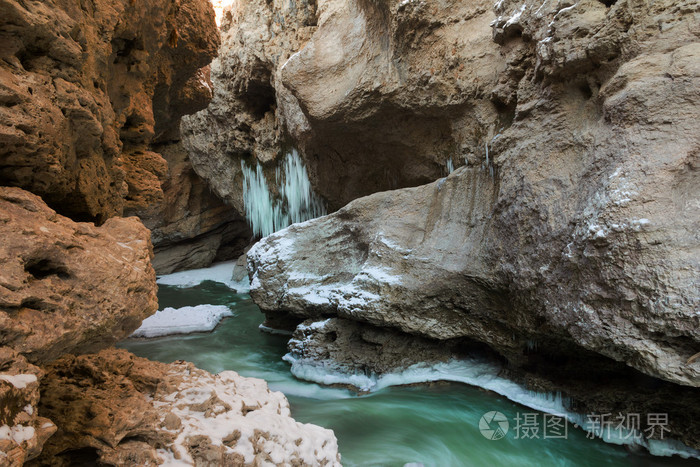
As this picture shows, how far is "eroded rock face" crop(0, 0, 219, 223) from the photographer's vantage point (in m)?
1.95

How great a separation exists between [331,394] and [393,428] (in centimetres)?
126

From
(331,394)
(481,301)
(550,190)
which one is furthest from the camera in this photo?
(331,394)

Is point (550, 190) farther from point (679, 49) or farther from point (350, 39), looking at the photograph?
point (350, 39)

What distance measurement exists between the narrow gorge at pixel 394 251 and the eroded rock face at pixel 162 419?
0.6 inches

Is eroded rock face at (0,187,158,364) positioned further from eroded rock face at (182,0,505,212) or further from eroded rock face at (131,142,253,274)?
eroded rock face at (131,142,253,274)

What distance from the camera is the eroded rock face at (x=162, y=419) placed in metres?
1.98

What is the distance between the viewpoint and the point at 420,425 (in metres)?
4.72

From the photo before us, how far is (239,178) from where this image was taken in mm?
13594

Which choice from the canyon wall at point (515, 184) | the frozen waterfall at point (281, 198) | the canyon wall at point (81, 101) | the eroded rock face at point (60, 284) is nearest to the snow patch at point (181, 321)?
the canyon wall at point (515, 184)

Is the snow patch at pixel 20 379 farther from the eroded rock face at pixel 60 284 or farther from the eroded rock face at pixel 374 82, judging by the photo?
the eroded rock face at pixel 374 82

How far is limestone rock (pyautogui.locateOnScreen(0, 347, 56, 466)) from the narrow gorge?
10 mm

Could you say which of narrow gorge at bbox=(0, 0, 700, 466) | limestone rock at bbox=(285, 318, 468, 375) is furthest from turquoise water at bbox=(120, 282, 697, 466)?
limestone rock at bbox=(285, 318, 468, 375)

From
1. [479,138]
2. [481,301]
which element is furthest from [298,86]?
[481,301]

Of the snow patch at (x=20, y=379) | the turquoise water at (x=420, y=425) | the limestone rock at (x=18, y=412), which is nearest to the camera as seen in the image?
the limestone rock at (x=18, y=412)
